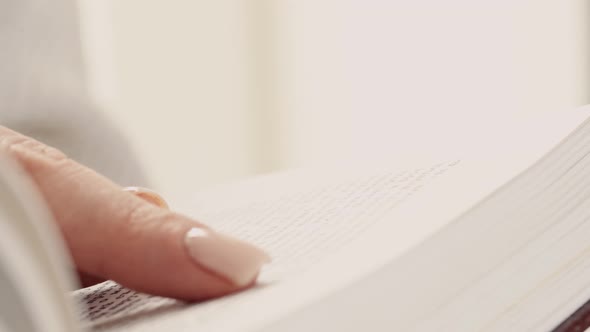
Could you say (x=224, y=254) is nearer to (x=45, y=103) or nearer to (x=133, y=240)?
(x=133, y=240)

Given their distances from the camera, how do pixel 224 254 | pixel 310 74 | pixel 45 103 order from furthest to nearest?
pixel 310 74
pixel 45 103
pixel 224 254

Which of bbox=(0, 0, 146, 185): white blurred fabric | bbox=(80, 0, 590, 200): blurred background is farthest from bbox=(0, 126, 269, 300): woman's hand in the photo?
bbox=(80, 0, 590, 200): blurred background

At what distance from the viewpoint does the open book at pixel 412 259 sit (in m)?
0.18

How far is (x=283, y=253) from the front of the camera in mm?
290

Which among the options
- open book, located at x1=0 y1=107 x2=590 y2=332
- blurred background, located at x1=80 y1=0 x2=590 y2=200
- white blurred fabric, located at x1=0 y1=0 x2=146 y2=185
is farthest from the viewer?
blurred background, located at x1=80 y1=0 x2=590 y2=200

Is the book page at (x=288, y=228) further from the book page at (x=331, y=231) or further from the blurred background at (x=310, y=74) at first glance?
the blurred background at (x=310, y=74)

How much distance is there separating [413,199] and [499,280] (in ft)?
0.15

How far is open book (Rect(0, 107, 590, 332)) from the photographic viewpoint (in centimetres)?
18

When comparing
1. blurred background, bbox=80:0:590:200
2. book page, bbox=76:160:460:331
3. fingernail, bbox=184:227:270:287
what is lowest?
blurred background, bbox=80:0:590:200

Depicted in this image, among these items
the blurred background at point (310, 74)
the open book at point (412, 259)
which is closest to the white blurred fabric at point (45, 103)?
the blurred background at point (310, 74)

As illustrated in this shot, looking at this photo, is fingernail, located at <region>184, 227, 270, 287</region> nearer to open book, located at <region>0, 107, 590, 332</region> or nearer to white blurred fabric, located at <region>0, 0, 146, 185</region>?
open book, located at <region>0, 107, 590, 332</region>

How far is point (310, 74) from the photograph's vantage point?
159cm

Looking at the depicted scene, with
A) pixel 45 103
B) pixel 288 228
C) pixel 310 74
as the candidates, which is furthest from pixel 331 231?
pixel 310 74

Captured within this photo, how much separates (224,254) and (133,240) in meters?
0.03
